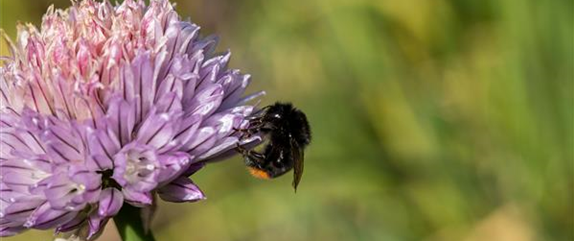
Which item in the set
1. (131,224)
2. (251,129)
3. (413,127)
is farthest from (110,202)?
(413,127)

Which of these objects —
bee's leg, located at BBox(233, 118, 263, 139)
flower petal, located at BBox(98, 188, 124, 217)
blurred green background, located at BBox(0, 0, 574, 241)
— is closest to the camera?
flower petal, located at BBox(98, 188, 124, 217)

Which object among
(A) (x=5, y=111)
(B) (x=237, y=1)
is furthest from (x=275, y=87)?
(A) (x=5, y=111)

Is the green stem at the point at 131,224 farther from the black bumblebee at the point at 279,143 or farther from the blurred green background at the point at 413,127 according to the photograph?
the blurred green background at the point at 413,127

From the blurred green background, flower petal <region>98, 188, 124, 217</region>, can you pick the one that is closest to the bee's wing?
flower petal <region>98, 188, 124, 217</region>

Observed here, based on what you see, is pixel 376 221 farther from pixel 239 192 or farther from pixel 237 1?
pixel 237 1

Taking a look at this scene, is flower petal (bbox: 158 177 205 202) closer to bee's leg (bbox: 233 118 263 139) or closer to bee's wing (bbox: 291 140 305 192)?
bee's leg (bbox: 233 118 263 139)


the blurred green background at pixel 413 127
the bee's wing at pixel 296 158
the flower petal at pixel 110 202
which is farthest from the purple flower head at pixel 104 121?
the blurred green background at pixel 413 127
